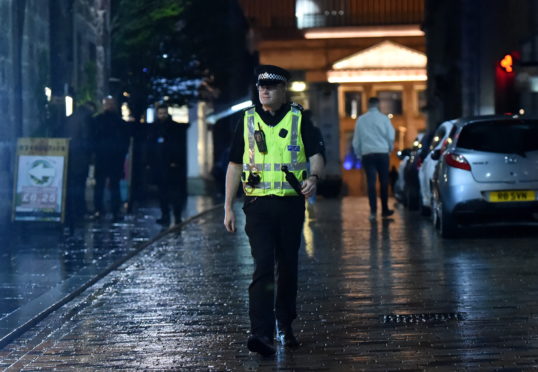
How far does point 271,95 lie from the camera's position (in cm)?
741

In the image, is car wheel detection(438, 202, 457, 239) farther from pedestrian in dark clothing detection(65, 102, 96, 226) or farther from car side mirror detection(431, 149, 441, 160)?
pedestrian in dark clothing detection(65, 102, 96, 226)

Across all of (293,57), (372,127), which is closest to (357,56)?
(293,57)

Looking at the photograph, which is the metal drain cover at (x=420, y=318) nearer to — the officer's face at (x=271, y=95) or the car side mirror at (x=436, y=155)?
the officer's face at (x=271, y=95)

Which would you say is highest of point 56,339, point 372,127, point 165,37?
point 165,37

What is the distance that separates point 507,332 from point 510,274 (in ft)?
11.0

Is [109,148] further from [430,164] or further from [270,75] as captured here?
[270,75]

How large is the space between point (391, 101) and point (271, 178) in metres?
56.5

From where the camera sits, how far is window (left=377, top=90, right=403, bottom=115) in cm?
6322

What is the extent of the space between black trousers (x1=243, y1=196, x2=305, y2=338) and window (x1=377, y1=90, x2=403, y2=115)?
5584 centimetres

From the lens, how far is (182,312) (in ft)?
30.6

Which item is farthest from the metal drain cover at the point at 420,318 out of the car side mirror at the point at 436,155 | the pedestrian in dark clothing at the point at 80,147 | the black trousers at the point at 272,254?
the pedestrian in dark clothing at the point at 80,147

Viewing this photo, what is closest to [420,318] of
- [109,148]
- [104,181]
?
[109,148]

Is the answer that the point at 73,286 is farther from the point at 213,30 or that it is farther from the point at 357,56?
the point at 357,56

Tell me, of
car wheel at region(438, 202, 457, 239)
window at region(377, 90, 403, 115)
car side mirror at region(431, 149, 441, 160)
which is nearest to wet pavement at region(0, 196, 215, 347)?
car wheel at region(438, 202, 457, 239)
